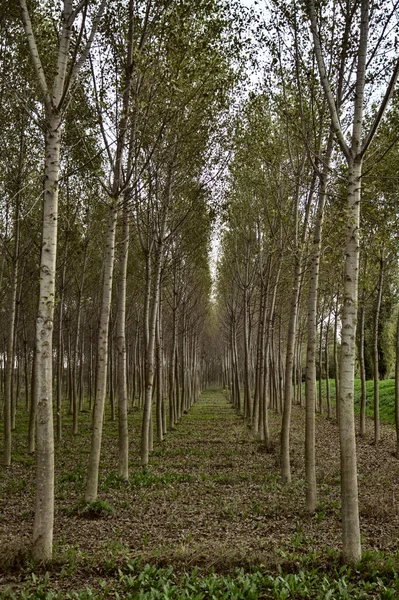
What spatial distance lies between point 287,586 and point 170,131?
1146 cm

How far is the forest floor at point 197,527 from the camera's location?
18.1 feet

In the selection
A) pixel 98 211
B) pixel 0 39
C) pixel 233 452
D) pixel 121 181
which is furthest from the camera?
pixel 98 211

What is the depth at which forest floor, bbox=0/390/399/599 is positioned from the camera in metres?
5.53

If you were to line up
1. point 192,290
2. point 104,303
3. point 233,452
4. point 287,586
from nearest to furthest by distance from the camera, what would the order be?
point 287,586 → point 104,303 → point 233,452 → point 192,290

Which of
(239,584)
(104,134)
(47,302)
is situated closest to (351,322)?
(239,584)

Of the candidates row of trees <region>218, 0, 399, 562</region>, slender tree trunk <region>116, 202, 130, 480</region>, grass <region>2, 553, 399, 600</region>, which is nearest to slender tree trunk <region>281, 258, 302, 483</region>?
row of trees <region>218, 0, 399, 562</region>

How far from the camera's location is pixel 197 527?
25.8ft

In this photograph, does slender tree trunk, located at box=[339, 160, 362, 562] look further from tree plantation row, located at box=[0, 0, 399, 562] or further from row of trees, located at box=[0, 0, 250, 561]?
row of trees, located at box=[0, 0, 250, 561]

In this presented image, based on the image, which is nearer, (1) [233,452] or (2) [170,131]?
(2) [170,131]

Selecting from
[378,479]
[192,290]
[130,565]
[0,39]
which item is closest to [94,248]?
[192,290]

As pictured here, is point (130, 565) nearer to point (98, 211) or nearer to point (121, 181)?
point (121, 181)

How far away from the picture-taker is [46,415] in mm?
5926

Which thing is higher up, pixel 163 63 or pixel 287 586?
pixel 163 63

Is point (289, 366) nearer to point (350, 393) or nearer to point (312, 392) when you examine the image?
point (312, 392)
